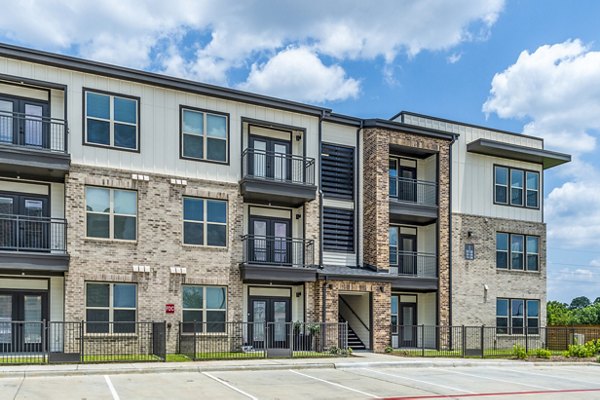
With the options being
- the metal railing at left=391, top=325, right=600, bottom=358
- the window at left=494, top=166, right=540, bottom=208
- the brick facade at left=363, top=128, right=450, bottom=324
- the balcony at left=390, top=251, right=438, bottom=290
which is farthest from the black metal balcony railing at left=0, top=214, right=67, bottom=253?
the window at left=494, top=166, right=540, bottom=208

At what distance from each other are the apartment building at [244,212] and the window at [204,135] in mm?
55

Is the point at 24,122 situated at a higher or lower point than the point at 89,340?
higher

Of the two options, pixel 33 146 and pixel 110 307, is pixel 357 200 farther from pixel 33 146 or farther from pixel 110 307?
pixel 33 146

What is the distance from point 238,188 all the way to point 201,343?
5811mm

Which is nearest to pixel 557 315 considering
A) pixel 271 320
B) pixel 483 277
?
pixel 483 277

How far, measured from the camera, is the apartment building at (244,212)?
2047 centimetres

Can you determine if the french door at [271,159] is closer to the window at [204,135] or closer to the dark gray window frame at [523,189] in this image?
the window at [204,135]

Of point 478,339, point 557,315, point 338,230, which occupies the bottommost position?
point 557,315

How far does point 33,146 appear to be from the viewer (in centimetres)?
2028

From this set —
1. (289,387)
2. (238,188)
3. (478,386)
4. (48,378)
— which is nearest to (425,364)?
(478,386)

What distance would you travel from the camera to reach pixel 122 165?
21.5 m

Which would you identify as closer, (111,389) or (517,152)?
(111,389)

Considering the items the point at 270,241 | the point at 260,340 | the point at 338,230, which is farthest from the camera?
the point at 338,230

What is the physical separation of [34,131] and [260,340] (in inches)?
428
